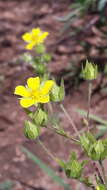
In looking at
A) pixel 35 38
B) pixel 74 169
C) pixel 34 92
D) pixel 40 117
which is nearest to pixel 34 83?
pixel 34 92

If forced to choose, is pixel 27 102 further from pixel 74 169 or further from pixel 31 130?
pixel 74 169

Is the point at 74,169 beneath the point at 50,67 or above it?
beneath

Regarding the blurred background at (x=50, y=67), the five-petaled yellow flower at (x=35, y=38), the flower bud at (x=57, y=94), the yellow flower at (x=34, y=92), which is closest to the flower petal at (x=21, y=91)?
the yellow flower at (x=34, y=92)

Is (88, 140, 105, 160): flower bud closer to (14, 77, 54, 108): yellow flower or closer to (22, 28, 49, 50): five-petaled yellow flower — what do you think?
(14, 77, 54, 108): yellow flower

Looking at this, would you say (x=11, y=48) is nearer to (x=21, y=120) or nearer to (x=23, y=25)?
(x=23, y=25)

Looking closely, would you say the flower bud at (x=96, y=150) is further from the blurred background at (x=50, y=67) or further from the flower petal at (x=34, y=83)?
the blurred background at (x=50, y=67)

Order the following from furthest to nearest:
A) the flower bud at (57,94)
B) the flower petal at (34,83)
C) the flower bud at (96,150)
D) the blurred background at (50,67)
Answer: the blurred background at (50,67) → the flower petal at (34,83) → the flower bud at (57,94) → the flower bud at (96,150)
